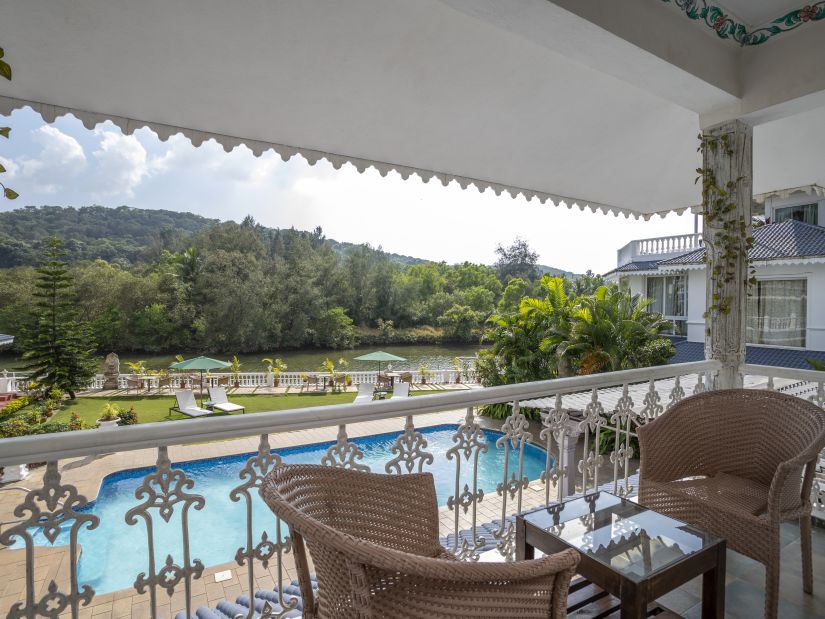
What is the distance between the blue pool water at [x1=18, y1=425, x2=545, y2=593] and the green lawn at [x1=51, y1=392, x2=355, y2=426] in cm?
493

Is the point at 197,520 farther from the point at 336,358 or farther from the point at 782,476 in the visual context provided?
the point at 336,358

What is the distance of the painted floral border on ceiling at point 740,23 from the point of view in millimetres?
2400

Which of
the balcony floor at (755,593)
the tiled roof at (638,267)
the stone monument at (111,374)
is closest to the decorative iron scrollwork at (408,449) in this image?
the balcony floor at (755,593)

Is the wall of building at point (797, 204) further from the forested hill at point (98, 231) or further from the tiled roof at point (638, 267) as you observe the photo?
the forested hill at point (98, 231)

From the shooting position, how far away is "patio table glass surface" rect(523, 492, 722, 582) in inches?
57.0

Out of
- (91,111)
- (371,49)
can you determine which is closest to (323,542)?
(371,49)

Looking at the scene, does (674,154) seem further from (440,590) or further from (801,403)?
(440,590)

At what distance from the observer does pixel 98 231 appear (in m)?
24.2

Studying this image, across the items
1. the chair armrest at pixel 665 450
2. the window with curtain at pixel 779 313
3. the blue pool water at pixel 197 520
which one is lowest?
the blue pool water at pixel 197 520

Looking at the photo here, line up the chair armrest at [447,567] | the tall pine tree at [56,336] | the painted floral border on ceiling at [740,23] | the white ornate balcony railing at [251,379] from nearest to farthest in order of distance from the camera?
the chair armrest at [447,567]
the painted floral border on ceiling at [740,23]
the white ornate balcony railing at [251,379]
the tall pine tree at [56,336]

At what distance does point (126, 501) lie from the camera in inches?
336

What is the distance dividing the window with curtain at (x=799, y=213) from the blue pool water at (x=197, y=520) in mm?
10142

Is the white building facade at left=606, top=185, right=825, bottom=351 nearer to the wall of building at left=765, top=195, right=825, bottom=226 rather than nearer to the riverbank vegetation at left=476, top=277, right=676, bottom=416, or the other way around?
the wall of building at left=765, top=195, right=825, bottom=226

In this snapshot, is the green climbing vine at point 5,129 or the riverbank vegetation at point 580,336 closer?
the green climbing vine at point 5,129
